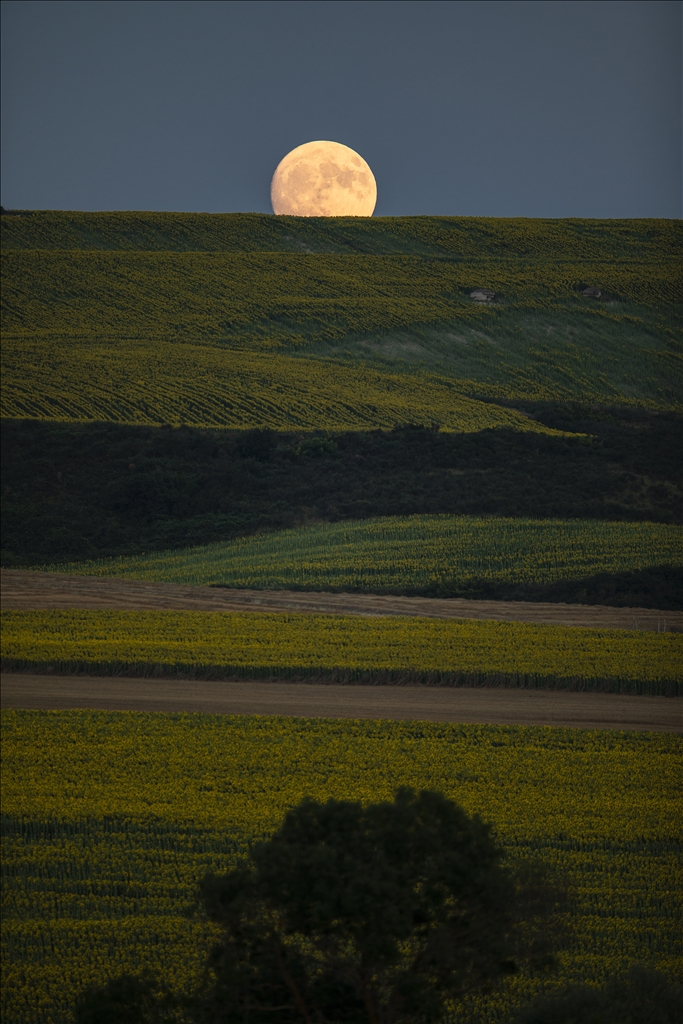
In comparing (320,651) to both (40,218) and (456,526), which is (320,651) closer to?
(456,526)

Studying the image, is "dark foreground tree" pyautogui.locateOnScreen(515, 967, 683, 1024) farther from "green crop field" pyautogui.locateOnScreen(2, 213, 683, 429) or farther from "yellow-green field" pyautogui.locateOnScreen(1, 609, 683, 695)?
"green crop field" pyautogui.locateOnScreen(2, 213, 683, 429)

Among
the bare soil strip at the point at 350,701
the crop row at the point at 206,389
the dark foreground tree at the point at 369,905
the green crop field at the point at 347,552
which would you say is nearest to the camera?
the dark foreground tree at the point at 369,905

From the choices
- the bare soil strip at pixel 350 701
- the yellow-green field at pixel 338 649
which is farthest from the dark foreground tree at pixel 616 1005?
the yellow-green field at pixel 338 649

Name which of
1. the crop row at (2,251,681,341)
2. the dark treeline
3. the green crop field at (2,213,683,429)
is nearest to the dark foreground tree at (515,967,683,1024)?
the dark treeline

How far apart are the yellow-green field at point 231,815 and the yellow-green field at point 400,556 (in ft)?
10.5

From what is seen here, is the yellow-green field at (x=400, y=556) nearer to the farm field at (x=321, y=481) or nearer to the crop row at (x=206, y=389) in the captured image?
the farm field at (x=321, y=481)

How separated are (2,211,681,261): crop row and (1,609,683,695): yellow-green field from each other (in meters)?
17.4

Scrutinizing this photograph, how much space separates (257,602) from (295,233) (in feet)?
93.7

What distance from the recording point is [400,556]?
56.6ft

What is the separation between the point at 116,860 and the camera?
9.75 m

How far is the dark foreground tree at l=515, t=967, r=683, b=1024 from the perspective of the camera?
6371 millimetres

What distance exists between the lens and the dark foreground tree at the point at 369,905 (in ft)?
18.3

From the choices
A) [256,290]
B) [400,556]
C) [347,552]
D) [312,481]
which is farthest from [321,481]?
[256,290]

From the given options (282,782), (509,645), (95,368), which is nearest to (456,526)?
(509,645)
